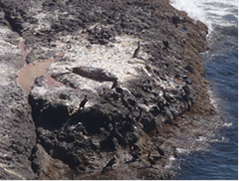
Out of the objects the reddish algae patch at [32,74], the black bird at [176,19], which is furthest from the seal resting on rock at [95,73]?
the black bird at [176,19]

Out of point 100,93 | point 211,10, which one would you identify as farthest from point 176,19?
point 100,93

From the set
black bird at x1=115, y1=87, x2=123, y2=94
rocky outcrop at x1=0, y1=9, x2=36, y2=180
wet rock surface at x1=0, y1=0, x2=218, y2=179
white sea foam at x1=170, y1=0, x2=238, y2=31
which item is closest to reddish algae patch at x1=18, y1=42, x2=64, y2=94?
wet rock surface at x1=0, y1=0, x2=218, y2=179

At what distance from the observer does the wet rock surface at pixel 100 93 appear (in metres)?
20.8

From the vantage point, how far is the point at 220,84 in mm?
29828

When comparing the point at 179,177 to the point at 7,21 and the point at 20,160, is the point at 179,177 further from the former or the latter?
the point at 7,21

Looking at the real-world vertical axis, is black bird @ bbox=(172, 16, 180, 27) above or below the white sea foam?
above

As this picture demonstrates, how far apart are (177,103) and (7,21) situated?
12403mm

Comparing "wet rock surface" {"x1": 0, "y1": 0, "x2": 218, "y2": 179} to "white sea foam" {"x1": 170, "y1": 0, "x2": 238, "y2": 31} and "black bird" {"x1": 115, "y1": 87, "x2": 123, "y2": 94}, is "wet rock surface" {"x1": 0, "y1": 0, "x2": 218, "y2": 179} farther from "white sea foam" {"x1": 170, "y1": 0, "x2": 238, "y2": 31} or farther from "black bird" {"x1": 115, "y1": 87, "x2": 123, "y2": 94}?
"white sea foam" {"x1": 170, "y1": 0, "x2": 238, "y2": 31}

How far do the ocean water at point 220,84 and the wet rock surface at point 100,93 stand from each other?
82 cm

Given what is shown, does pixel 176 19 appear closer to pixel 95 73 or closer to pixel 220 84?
pixel 220 84

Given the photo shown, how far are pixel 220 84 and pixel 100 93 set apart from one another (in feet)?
31.2

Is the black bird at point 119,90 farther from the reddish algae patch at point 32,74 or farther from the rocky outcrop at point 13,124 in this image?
the rocky outcrop at point 13,124

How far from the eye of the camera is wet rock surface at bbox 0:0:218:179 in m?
20.8

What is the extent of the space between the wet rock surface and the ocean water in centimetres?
82
